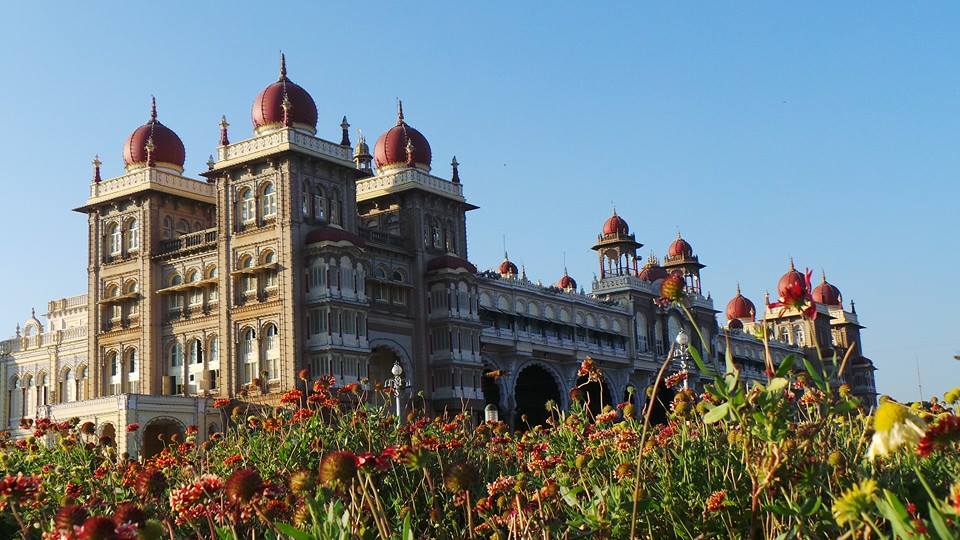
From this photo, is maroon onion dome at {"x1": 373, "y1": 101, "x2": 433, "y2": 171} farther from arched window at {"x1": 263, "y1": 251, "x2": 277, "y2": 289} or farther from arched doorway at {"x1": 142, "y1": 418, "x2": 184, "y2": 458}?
arched doorway at {"x1": 142, "y1": 418, "x2": 184, "y2": 458}

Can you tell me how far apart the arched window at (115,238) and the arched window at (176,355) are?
5217 millimetres

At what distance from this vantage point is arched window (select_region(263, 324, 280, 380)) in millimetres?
39750

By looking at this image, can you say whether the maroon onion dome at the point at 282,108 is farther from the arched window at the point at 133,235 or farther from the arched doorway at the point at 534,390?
the arched doorway at the point at 534,390

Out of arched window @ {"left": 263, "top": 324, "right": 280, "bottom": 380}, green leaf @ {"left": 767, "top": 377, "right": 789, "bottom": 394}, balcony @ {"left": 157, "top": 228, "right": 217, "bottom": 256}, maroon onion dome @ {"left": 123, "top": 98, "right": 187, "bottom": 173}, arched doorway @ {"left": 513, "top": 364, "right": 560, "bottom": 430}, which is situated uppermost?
maroon onion dome @ {"left": 123, "top": 98, "right": 187, "bottom": 173}

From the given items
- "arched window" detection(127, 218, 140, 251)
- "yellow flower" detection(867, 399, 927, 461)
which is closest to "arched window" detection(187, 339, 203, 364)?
"arched window" detection(127, 218, 140, 251)

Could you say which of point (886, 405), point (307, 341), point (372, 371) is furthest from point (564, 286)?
point (886, 405)

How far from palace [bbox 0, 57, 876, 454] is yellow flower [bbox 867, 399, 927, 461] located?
32813 mm

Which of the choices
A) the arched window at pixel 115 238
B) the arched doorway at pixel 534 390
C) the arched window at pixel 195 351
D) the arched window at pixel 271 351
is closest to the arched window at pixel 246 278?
the arched window at pixel 271 351

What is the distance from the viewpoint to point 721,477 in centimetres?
800

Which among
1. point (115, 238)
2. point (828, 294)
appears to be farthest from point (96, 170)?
point (828, 294)

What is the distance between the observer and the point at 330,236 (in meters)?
39.8

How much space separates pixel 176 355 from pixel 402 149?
13.4 meters

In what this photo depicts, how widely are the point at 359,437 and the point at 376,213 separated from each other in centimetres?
3625

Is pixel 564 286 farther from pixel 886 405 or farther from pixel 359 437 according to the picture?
pixel 886 405
